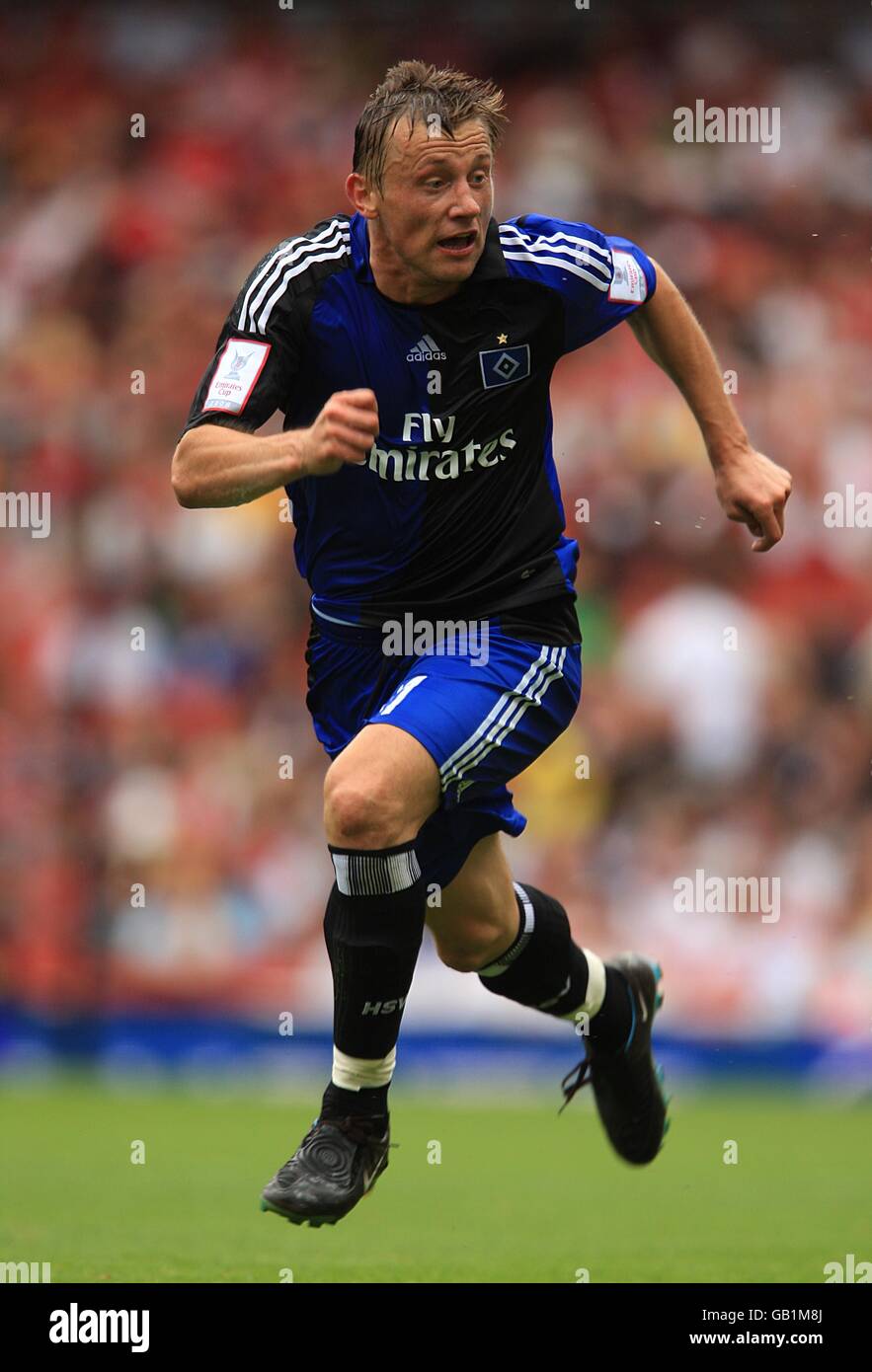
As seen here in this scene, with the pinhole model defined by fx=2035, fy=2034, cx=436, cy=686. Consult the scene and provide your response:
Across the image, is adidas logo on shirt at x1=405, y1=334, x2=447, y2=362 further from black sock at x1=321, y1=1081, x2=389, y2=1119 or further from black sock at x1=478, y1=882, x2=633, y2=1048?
black sock at x1=321, y1=1081, x2=389, y2=1119

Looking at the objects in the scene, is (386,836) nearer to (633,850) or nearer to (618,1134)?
(618,1134)

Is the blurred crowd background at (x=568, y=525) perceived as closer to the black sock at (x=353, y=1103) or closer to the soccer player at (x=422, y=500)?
the soccer player at (x=422, y=500)

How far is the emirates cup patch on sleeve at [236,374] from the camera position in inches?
188

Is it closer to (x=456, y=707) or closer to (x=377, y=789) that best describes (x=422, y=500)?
(x=456, y=707)

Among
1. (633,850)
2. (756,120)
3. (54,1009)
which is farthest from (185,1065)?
(756,120)

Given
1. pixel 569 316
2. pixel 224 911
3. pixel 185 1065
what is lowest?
pixel 185 1065

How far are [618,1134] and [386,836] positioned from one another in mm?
1922

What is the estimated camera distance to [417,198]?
193 inches

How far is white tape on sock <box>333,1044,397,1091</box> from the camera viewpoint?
4.93 meters

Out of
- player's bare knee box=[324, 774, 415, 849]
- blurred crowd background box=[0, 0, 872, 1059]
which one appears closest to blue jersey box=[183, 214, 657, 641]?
player's bare knee box=[324, 774, 415, 849]

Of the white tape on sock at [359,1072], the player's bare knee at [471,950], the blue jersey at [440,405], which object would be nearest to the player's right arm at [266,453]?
the blue jersey at [440,405]

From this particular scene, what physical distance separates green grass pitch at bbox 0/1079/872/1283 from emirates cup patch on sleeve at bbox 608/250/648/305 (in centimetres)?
258

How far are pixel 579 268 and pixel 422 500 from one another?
756 mm

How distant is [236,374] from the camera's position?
484 cm
